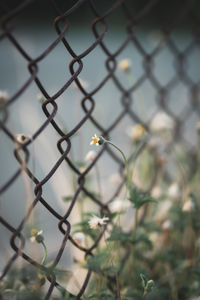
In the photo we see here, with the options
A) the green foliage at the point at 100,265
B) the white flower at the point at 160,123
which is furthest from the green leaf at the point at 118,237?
the white flower at the point at 160,123

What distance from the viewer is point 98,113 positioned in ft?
3.79

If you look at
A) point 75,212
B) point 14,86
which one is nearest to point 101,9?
point 14,86

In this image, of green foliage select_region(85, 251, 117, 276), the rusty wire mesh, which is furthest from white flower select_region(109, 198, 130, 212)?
green foliage select_region(85, 251, 117, 276)

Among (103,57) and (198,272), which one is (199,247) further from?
(103,57)

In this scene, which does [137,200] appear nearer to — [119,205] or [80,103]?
[119,205]

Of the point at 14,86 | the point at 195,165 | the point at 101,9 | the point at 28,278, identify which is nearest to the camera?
the point at 28,278

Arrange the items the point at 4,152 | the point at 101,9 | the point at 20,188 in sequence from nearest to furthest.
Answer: the point at 20,188, the point at 4,152, the point at 101,9

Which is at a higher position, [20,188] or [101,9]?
[101,9]

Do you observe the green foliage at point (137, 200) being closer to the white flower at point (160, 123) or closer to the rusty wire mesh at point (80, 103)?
the rusty wire mesh at point (80, 103)

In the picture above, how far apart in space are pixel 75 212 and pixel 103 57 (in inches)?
67.4

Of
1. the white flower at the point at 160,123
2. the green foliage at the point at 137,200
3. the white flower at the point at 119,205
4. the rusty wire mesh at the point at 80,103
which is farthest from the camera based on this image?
the white flower at the point at 160,123

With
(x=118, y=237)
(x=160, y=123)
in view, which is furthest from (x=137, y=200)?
(x=160, y=123)

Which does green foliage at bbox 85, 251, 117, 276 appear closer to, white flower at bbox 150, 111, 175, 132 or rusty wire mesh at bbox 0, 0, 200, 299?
rusty wire mesh at bbox 0, 0, 200, 299

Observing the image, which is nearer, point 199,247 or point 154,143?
point 199,247
